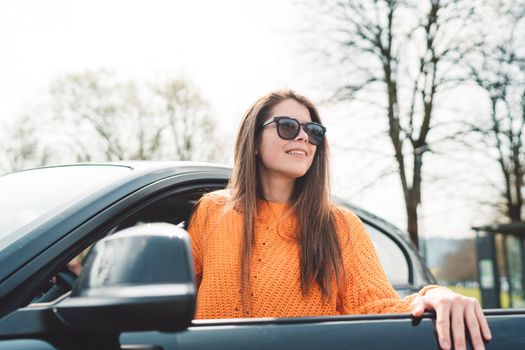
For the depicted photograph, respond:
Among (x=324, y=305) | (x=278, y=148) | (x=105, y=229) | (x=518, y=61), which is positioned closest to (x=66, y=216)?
(x=105, y=229)

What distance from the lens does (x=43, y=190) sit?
1.71 meters

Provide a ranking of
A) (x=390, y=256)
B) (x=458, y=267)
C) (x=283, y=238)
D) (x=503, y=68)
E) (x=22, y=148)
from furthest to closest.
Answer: (x=458, y=267) < (x=22, y=148) < (x=503, y=68) < (x=390, y=256) < (x=283, y=238)

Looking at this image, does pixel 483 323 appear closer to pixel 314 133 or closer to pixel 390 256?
pixel 314 133

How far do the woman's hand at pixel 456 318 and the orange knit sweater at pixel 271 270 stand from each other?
0.22 meters

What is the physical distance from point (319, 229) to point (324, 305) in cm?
27

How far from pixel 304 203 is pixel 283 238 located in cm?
21

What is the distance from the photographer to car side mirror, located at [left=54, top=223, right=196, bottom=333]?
0.97 metres

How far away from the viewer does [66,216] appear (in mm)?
1369

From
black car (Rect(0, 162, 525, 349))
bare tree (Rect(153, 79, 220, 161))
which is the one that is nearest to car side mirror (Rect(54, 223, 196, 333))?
black car (Rect(0, 162, 525, 349))

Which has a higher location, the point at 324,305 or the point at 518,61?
the point at 518,61

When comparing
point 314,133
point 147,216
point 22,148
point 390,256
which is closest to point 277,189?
point 314,133

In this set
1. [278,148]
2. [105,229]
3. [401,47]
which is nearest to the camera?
[105,229]

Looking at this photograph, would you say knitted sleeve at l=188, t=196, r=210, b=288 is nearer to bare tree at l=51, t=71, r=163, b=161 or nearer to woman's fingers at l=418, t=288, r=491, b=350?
woman's fingers at l=418, t=288, r=491, b=350

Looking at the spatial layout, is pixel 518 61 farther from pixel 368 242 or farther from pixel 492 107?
pixel 368 242
